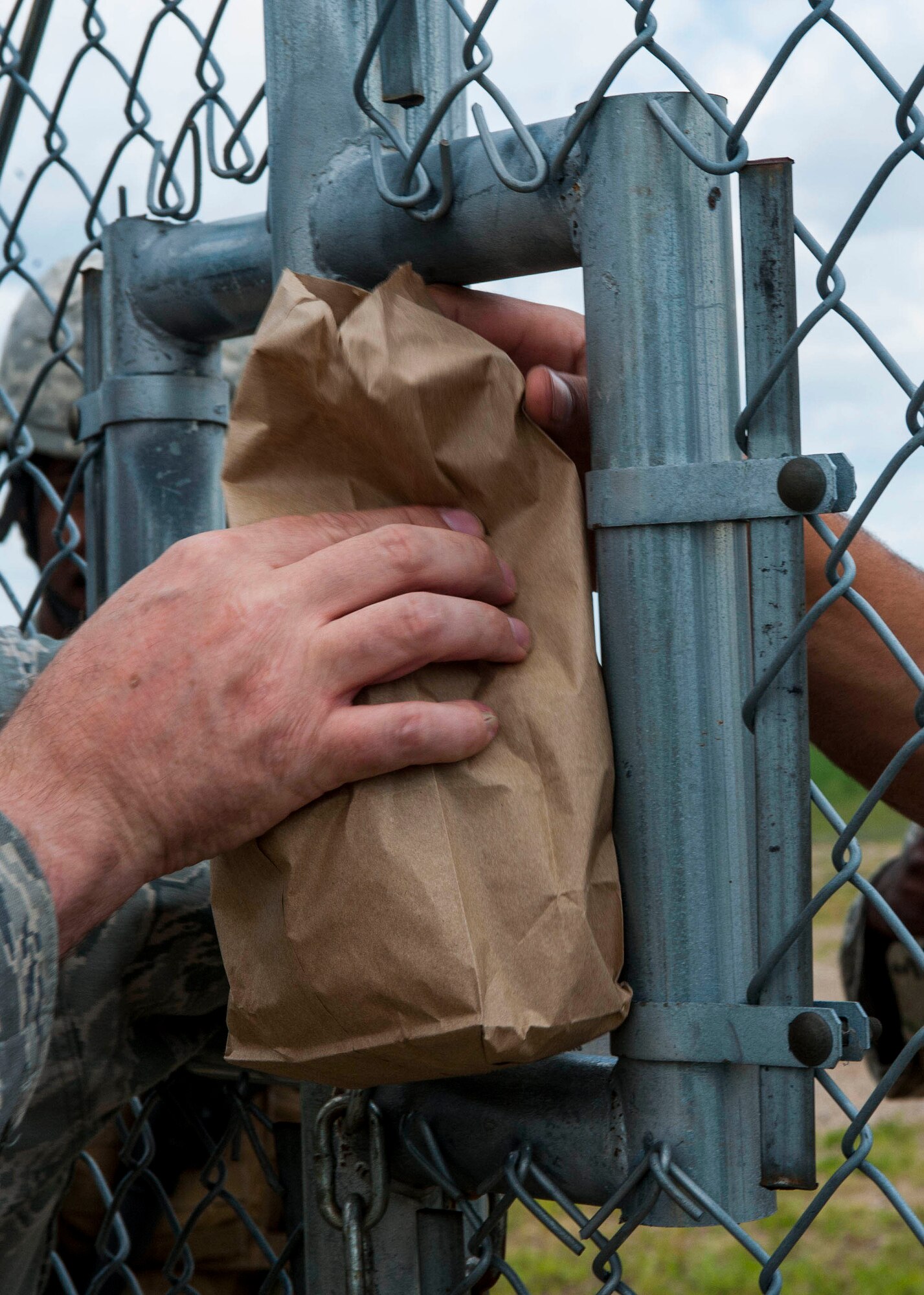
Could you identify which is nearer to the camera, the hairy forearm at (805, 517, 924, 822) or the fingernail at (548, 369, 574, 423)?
the fingernail at (548, 369, 574, 423)

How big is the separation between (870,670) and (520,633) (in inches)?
17.7

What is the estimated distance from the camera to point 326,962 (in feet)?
2.66

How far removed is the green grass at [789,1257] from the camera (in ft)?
13.8

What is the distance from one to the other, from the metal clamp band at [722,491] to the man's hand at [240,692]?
0.10 meters

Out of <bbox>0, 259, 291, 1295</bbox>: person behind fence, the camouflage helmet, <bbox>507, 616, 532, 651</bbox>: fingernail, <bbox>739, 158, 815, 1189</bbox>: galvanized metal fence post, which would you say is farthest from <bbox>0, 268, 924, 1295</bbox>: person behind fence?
the camouflage helmet

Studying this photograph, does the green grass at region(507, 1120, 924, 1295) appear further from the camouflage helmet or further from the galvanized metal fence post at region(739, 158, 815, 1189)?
the galvanized metal fence post at region(739, 158, 815, 1189)

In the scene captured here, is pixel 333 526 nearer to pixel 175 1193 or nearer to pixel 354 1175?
pixel 354 1175

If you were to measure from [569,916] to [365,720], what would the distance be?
182 millimetres

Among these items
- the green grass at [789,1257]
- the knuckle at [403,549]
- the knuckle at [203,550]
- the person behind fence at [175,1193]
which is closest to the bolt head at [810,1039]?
the knuckle at [403,549]

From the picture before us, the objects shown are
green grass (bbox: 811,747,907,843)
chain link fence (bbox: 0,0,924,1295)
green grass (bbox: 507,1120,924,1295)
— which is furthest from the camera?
green grass (bbox: 811,747,907,843)

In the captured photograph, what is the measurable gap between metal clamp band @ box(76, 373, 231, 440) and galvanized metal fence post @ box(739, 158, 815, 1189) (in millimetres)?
691

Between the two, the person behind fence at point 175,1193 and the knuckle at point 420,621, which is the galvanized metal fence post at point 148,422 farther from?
the knuckle at point 420,621

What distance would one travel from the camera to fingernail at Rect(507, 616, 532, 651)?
34.0 inches

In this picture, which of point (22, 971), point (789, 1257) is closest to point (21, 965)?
point (22, 971)
